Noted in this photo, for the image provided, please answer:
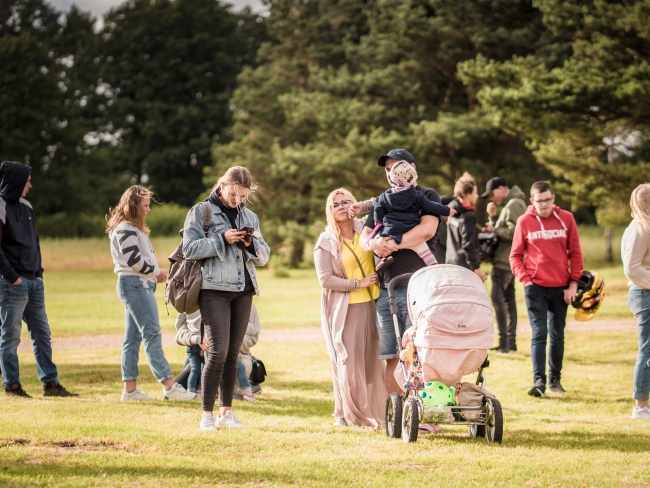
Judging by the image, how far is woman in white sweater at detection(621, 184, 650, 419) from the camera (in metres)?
7.68

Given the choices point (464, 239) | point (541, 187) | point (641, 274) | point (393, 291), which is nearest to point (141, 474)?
point (393, 291)

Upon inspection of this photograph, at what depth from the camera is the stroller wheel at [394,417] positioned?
21.3ft

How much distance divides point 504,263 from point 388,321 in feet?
18.1

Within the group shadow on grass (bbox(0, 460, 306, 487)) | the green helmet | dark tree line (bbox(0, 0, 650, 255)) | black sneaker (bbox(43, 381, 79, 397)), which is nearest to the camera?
shadow on grass (bbox(0, 460, 306, 487))

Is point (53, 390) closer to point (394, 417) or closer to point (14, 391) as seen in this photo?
point (14, 391)

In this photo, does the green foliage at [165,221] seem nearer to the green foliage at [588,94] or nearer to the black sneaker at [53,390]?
the green foliage at [588,94]

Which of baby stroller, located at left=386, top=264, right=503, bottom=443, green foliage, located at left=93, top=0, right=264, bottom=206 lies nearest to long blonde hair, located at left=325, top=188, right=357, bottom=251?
baby stroller, located at left=386, top=264, right=503, bottom=443

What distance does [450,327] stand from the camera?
243 inches

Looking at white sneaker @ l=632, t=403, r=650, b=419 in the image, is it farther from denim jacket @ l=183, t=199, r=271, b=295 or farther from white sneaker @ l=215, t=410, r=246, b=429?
denim jacket @ l=183, t=199, r=271, b=295

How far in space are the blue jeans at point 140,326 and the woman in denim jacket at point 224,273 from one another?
73.4 inches

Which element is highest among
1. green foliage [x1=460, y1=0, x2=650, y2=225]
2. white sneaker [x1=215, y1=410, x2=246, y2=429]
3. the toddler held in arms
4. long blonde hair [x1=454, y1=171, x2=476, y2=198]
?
green foliage [x1=460, y1=0, x2=650, y2=225]

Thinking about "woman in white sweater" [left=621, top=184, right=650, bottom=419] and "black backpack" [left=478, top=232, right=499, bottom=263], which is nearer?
"woman in white sweater" [left=621, top=184, right=650, bottom=419]

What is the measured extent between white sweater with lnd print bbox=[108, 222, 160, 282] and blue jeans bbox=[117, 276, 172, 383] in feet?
0.36

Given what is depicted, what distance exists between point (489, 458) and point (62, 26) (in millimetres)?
61993
